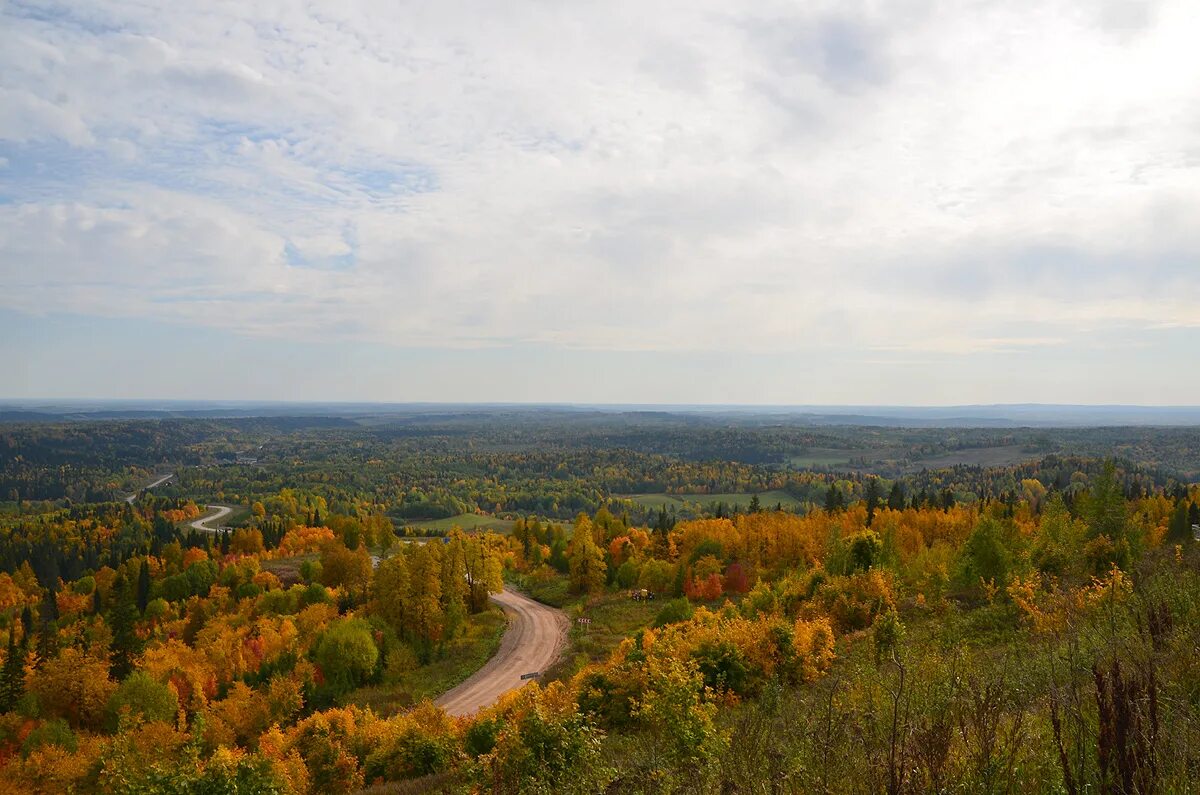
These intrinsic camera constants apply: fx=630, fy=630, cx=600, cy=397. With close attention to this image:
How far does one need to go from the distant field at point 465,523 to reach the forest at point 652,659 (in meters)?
53.3

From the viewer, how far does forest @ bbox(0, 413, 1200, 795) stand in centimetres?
1104

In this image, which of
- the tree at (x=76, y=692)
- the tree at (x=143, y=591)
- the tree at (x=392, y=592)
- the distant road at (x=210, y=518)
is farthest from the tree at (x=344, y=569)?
the distant road at (x=210, y=518)

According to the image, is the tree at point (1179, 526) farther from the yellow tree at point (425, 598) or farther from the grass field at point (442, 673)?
the yellow tree at point (425, 598)

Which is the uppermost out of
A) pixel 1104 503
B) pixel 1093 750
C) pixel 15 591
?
pixel 1093 750

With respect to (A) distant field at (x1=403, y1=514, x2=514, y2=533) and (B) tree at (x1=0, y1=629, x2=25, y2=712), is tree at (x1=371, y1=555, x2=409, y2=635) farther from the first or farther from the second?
(A) distant field at (x1=403, y1=514, x2=514, y2=533)

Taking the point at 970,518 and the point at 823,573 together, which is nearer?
the point at 823,573

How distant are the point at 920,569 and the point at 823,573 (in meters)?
9.28

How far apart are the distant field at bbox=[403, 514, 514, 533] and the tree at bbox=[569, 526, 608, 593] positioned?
271 feet

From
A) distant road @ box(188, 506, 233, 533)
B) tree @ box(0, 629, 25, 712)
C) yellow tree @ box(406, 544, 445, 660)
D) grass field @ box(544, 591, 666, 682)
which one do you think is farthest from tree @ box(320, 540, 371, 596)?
distant road @ box(188, 506, 233, 533)

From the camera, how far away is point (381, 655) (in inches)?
2419

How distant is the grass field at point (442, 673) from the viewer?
53.8 metres

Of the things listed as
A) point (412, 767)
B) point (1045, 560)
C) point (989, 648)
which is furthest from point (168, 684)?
point (1045, 560)

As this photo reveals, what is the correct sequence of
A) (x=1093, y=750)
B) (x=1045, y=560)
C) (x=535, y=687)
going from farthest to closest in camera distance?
1. (x=1045, y=560)
2. (x=535, y=687)
3. (x=1093, y=750)

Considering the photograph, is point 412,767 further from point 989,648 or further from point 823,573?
point 823,573
